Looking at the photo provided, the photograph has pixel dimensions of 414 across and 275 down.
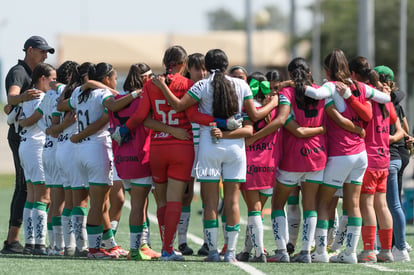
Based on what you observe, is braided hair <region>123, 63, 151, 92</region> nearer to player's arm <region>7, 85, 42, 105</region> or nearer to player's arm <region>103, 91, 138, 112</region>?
player's arm <region>103, 91, 138, 112</region>

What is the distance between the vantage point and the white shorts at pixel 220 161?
1105 cm

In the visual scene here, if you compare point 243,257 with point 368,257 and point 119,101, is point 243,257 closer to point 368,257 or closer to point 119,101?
point 368,257

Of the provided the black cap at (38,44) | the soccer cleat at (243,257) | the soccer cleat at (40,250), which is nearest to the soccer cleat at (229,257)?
the soccer cleat at (243,257)

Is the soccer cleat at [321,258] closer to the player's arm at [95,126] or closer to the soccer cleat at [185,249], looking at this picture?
the soccer cleat at [185,249]

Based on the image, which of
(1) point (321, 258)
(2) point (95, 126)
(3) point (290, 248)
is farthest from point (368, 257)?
(2) point (95, 126)

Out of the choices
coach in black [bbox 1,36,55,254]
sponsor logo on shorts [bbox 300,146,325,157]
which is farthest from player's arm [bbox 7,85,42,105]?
sponsor logo on shorts [bbox 300,146,325,157]

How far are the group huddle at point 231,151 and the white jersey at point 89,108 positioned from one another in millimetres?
13

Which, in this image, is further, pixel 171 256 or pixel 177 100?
pixel 171 256

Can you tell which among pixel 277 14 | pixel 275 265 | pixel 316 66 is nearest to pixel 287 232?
pixel 275 265

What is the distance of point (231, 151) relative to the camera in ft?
36.3

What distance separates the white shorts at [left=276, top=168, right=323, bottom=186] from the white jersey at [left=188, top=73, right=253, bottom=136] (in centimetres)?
81

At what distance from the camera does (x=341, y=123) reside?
11.3 m

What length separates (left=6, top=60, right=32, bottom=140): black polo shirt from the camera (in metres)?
12.9

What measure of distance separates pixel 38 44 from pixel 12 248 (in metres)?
2.38
